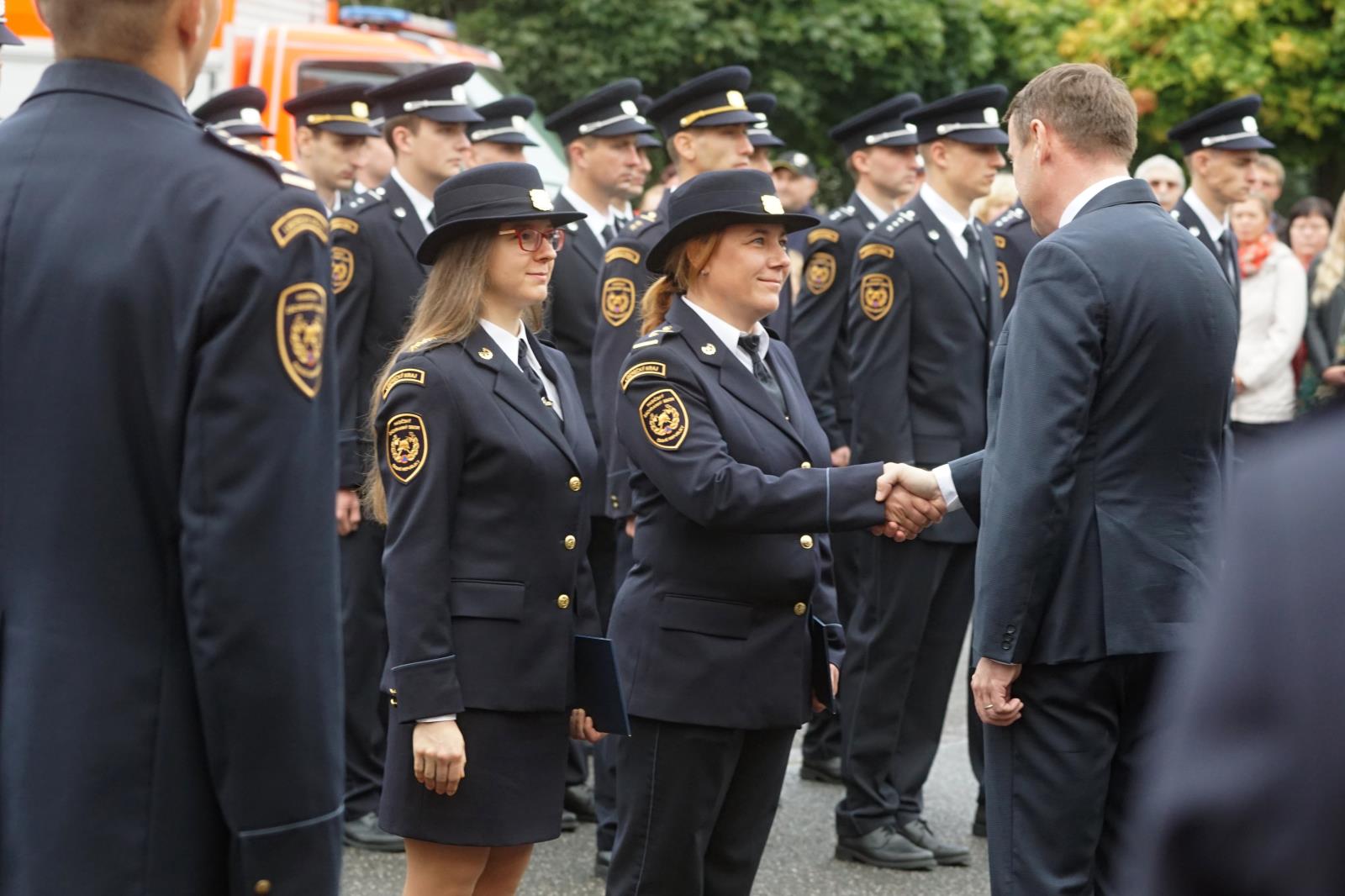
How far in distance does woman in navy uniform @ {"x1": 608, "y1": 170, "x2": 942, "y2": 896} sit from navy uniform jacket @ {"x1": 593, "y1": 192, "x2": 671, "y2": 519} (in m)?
1.74

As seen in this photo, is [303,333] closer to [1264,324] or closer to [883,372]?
[883,372]

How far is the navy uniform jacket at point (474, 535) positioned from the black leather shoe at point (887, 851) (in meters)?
2.27

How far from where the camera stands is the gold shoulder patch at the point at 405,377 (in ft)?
12.8

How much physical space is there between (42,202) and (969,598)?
4.36m

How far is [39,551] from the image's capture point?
90.7 inches

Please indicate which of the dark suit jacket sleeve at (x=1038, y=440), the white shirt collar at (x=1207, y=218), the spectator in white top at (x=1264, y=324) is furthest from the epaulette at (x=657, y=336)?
the spectator in white top at (x=1264, y=324)

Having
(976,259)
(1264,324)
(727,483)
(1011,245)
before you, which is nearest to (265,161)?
(727,483)

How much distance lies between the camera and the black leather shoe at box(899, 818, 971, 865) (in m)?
6.04

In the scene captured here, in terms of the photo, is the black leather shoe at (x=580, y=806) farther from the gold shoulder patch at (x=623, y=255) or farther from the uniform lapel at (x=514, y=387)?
the uniform lapel at (x=514, y=387)

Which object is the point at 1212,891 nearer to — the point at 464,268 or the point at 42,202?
the point at 42,202

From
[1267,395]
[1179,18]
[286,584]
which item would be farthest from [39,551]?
[1179,18]

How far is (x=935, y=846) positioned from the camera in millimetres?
6070

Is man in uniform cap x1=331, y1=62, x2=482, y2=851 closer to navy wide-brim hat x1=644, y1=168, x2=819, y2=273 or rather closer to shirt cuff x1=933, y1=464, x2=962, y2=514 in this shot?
navy wide-brim hat x1=644, y1=168, x2=819, y2=273

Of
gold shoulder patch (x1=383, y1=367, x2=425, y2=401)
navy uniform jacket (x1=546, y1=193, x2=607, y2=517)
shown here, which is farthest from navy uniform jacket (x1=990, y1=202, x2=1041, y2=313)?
gold shoulder patch (x1=383, y1=367, x2=425, y2=401)
